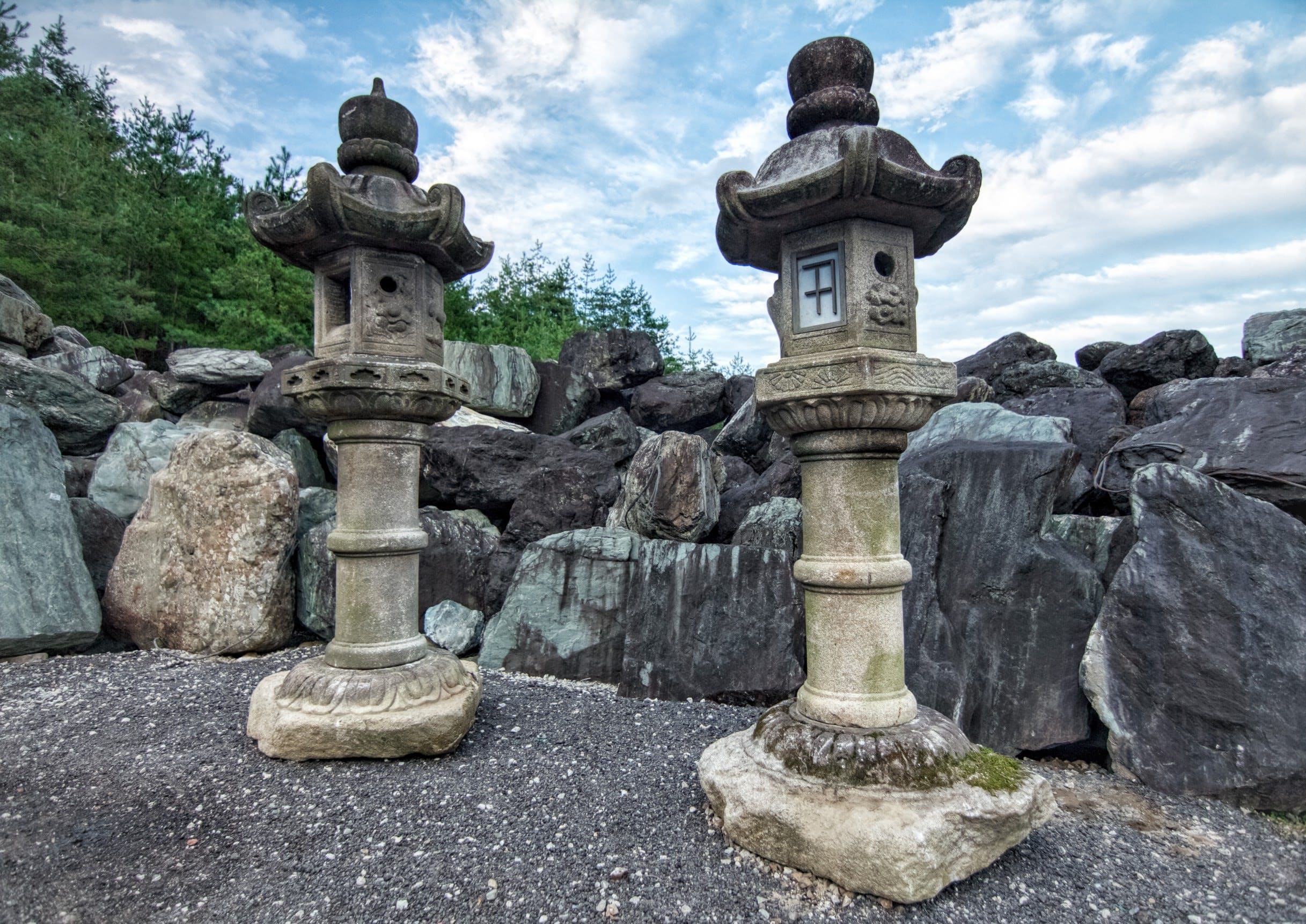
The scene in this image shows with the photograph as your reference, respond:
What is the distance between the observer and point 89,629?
5164 millimetres

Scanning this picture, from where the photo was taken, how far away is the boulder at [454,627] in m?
5.48

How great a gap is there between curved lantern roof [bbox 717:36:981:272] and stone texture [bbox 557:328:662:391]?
6.56 m

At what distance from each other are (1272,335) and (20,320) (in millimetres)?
13698

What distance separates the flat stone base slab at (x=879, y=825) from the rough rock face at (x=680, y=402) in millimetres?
6854

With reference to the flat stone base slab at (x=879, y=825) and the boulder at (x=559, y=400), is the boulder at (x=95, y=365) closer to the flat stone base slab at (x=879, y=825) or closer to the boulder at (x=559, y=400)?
the boulder at (x=559, y=400)

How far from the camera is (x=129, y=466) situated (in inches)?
269

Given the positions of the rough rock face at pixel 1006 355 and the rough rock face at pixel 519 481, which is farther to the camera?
the rough rock face at pixel 1006 355

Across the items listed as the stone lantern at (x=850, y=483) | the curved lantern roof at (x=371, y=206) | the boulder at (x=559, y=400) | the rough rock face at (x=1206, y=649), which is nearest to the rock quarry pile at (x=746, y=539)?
the rough rock face at (x=1206, y=649)

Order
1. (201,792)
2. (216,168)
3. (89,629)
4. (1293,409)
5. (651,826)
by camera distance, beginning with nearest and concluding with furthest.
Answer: (651,826) → (201,792) → (1293,409) → (89,629) → (216,168)

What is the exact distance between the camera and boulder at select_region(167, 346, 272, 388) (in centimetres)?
851

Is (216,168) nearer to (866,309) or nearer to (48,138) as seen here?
(48,138)

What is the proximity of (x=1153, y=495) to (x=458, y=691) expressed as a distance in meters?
3.70

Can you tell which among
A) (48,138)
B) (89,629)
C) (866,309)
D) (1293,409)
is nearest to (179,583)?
(89,629)

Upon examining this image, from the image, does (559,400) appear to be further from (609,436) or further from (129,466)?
(129,466)
